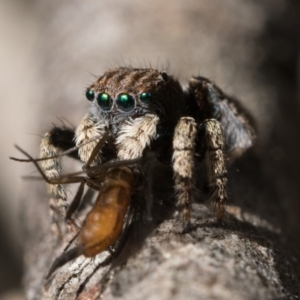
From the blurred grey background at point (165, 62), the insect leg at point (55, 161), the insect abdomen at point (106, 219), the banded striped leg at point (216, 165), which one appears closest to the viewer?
the insect abdomen at point (106, 219)

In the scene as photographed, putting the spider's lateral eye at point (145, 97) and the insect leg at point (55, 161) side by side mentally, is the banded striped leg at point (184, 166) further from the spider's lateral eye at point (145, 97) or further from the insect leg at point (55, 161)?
the insect leg at point (55, 161)

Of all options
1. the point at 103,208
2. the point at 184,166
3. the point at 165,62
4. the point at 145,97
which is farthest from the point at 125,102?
the point at 165,62

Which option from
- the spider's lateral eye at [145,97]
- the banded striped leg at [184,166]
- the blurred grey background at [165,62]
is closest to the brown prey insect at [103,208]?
the banded striped leg at [184,166]

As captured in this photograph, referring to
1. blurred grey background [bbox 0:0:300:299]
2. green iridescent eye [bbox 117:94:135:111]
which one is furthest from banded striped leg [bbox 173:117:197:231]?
blurred grey background [bbox 0:0:300:299]

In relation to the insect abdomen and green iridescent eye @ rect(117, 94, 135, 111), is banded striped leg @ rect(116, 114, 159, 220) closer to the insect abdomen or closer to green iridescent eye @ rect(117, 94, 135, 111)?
green iridescent eye @ rect(117, 94, 135, 111)

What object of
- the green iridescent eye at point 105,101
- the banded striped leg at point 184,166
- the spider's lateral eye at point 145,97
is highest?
the spider's lateral eye at point 145,97
